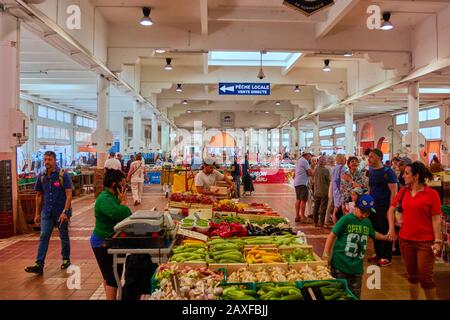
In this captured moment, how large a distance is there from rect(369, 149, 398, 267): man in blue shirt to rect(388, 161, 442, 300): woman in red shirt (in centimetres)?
166

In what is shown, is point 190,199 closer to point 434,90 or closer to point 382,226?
point 382,226

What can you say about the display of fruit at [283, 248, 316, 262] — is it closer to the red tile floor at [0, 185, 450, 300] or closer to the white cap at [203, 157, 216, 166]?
the red tile floor at [0, 185, 450, 300]

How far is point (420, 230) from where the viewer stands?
12.1 ft

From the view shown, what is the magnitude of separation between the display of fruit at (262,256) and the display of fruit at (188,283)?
0.52 meters

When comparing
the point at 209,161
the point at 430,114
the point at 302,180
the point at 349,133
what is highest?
the point at 430,114

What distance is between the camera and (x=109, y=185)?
373 centimetres

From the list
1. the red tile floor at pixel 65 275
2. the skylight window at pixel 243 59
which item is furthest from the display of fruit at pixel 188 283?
the skylight window at pixel 243 59

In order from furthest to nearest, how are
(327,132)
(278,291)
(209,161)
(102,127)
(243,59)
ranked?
(327,132) → (243,59) → (102,127) → (209,161) → (278,291)

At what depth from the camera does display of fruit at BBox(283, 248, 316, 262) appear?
3788 millimetres

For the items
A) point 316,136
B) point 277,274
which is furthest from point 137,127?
point 277,274

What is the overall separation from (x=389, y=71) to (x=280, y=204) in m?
5.34

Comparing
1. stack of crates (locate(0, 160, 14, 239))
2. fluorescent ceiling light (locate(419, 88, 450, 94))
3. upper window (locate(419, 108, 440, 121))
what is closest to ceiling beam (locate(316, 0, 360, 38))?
stack of crates (locate(0, 160, 14, 239))

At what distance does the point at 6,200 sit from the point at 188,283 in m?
5.77

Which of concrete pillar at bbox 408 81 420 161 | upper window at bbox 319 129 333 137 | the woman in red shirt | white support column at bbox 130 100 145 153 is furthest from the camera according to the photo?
upper window at bbox 319 129 333 137
